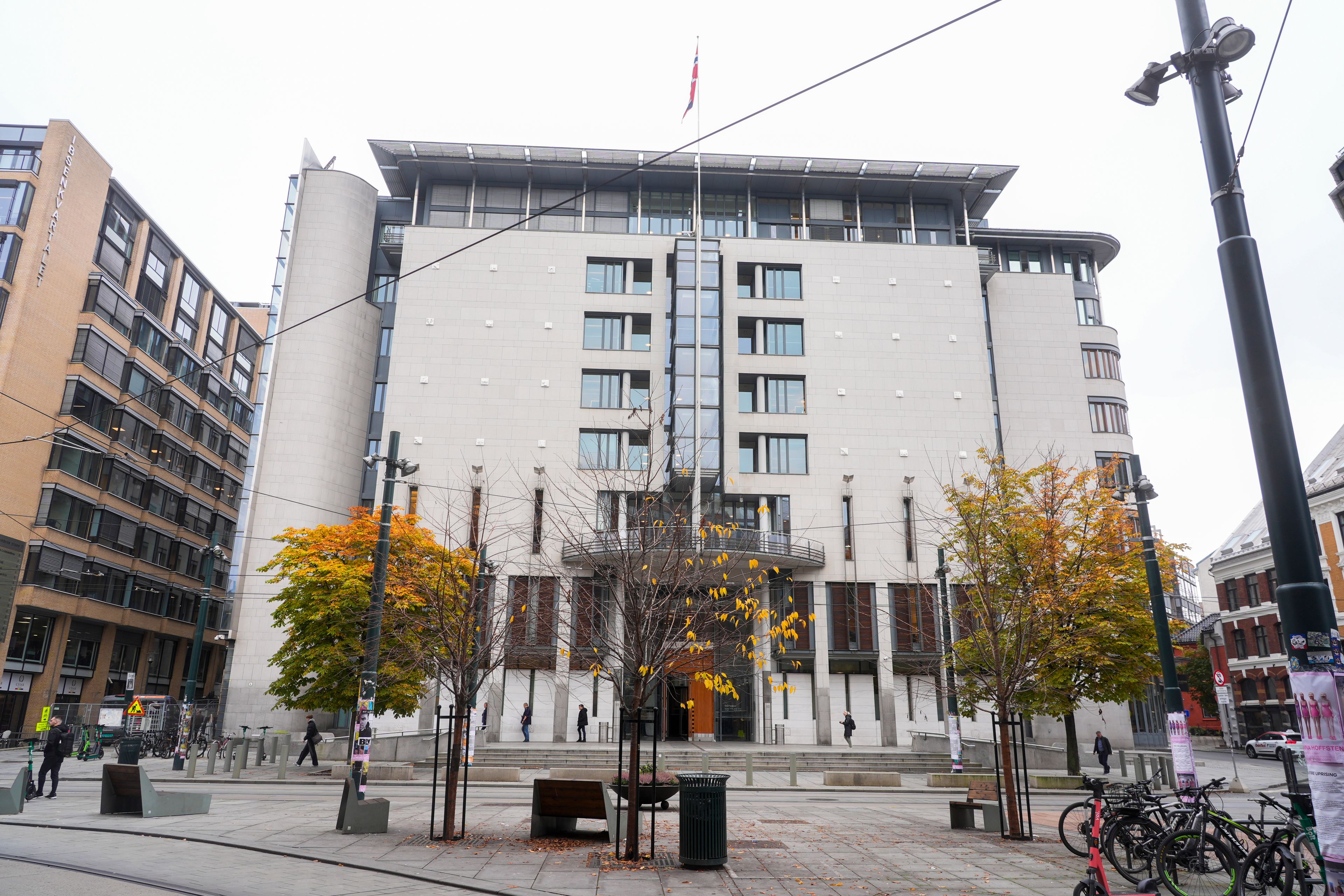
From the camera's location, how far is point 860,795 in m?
24.8

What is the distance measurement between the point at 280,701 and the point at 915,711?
2980 centimetres

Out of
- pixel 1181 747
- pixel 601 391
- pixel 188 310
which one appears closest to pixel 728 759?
pixel 1181 747

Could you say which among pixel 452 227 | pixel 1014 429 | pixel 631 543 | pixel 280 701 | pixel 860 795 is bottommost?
pixel 860 795

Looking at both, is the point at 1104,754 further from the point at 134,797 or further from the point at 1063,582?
the point at 134,797

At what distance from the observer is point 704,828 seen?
11.7 meters

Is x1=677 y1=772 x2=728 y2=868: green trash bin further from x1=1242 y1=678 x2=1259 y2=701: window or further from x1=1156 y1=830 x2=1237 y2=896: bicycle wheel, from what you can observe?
x1=1242 y1=678 x2=1259 y2=701: window

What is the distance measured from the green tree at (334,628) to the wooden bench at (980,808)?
1629 centimetres

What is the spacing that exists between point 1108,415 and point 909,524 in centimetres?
1610

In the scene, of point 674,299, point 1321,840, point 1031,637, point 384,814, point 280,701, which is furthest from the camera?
point 674,299

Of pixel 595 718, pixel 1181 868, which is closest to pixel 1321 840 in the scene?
pixel 1181 868

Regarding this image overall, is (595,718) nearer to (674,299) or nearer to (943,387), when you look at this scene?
(674,299)

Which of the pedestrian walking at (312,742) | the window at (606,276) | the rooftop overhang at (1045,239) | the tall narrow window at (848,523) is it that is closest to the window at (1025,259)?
the rooftop overhang at (1045,239)

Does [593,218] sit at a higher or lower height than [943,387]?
higher

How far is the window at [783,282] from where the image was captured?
5041 cm
